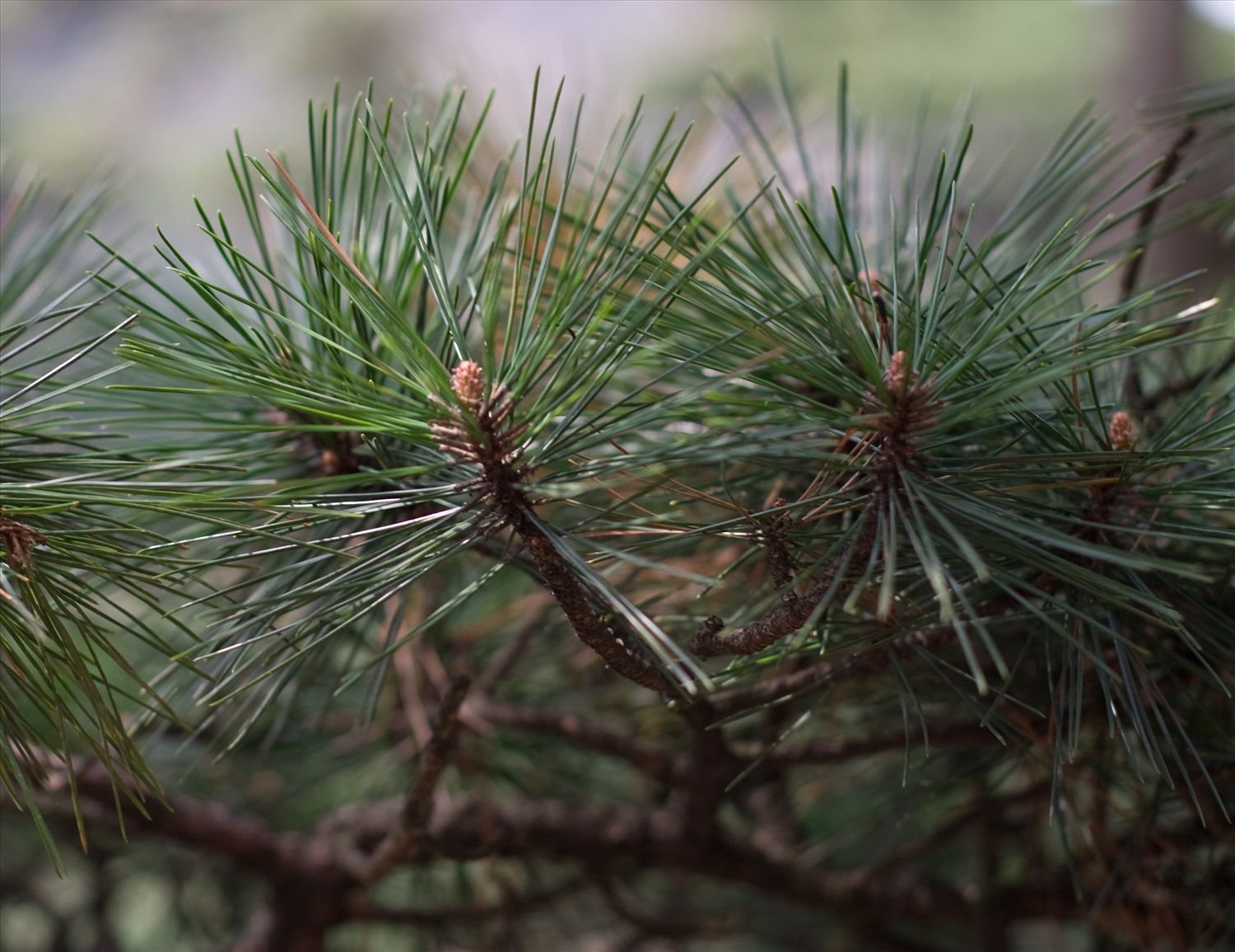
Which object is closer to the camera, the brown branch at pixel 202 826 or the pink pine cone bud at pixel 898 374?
the pink pine cone bud at pixel 898 374

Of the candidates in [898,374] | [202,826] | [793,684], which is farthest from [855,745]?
[202,826]

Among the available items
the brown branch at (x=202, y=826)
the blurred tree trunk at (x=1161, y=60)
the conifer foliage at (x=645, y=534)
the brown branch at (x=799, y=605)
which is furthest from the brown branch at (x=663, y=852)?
the blurred tree trunk at (x=1161, y=60)

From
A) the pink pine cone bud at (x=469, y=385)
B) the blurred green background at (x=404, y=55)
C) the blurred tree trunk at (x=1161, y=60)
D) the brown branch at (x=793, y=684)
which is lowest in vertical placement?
the brown branch at (x=793, y=684)

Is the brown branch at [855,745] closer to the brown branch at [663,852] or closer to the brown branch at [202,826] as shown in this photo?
the brown branch at [663,852]

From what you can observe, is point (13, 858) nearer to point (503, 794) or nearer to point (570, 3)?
point (503, 794)

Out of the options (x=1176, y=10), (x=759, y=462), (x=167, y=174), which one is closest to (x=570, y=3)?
(x=167, y=174)

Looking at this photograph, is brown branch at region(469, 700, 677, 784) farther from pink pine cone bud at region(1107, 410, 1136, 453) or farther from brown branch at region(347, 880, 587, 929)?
pink pine cone bud at region(1107, 410, 1136, 453)

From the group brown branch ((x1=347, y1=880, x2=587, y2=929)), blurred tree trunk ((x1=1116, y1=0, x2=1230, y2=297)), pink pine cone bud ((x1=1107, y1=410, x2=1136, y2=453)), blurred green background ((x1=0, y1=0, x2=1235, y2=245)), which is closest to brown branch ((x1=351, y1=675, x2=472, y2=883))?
brown branch ((x1=347, y1=880, x2=587, y2=929))

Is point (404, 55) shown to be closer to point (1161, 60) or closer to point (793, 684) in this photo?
point (1161, 60)
